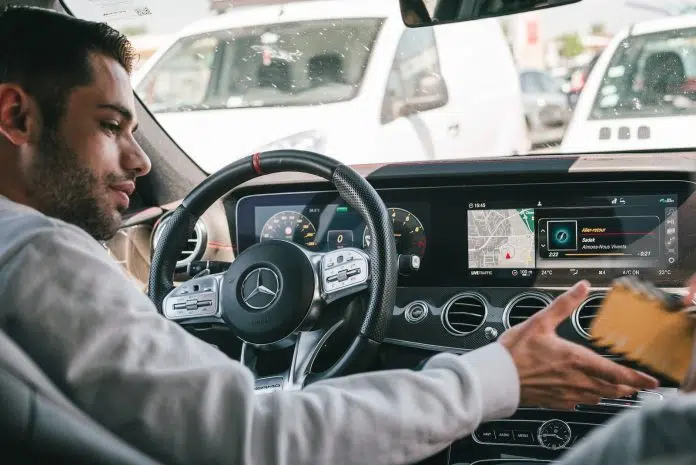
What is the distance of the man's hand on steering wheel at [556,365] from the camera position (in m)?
1.59

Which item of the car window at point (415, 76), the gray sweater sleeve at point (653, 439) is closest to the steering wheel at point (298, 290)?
the gray sweater sleeve at point (653, 439)

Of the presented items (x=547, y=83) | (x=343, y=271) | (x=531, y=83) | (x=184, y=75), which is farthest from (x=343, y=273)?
(x=547, y=83)

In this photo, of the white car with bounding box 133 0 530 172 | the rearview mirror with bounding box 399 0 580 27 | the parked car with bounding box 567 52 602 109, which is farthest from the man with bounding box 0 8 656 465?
the parked car with bounding box 567 52 602 109

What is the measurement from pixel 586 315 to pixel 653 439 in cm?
203

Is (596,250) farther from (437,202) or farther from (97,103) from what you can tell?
(97,103)

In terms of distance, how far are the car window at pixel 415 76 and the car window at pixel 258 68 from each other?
38 centimetres

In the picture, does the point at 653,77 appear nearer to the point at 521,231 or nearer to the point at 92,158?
the point at 521,231

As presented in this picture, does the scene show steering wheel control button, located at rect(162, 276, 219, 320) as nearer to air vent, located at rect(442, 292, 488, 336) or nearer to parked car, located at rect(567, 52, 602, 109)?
air vent, located at rect(442, 292, 488, 336)

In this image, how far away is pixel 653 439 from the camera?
2.17ft

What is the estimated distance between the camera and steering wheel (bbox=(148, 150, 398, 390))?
238cm

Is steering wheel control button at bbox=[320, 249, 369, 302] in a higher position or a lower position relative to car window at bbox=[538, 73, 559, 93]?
higher

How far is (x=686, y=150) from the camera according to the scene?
111 inches

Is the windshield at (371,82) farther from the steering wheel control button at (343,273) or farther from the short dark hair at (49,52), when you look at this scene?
the short dark hair at (49,52)

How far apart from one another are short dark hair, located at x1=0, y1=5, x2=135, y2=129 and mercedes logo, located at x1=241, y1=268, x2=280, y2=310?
0.87 m
